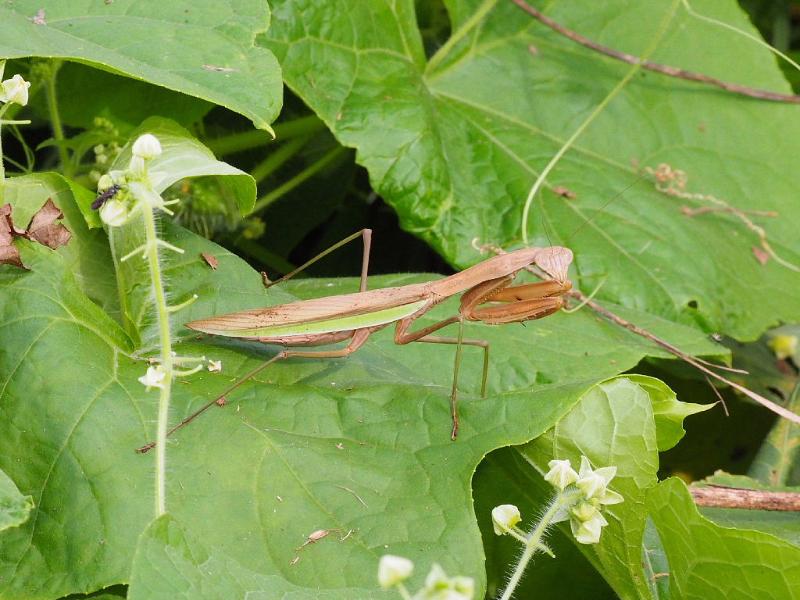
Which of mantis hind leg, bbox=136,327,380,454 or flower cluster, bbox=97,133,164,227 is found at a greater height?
flower cluster, bbox=97,133,164,227

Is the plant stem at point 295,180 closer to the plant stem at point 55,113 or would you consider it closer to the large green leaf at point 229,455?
the plant stem at point 55,113

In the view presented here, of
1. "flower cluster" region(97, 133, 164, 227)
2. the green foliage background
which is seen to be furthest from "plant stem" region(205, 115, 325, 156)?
"flower cluster" region(97, 133, 164, 227)

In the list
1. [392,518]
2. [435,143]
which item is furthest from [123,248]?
[435,143]

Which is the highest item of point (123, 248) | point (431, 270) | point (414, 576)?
point (123, 248)

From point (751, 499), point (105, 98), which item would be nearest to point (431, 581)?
point (751, 499)

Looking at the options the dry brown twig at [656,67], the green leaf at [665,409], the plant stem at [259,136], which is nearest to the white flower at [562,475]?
the green leaf at [665,409]

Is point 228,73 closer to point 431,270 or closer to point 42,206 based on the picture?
point 42,206

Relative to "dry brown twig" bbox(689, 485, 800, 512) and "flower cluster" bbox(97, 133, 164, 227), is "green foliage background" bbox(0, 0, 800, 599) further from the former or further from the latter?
"flower cluster" bbox(97, 133, 164, 227)

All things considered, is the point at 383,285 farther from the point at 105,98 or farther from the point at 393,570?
the point at 393,570
